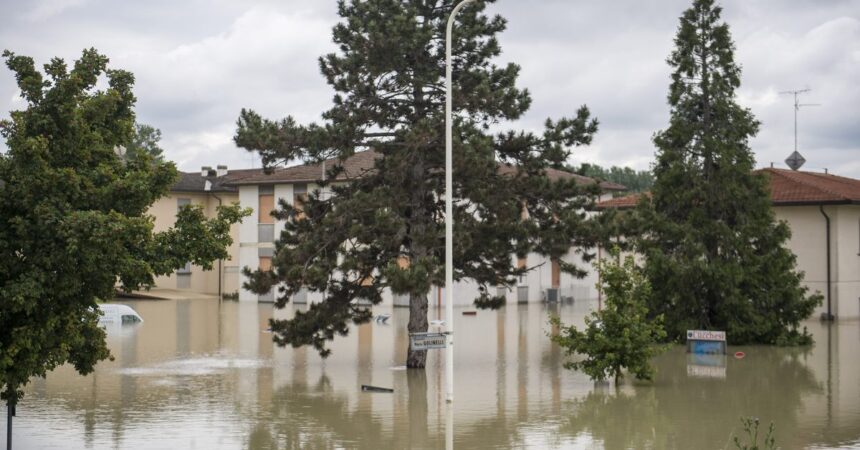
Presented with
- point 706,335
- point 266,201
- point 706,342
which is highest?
point 266,201

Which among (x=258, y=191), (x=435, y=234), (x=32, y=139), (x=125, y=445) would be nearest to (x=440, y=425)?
(x=125, y=445)

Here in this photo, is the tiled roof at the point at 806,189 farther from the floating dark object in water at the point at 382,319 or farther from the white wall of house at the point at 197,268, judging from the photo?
the white wall of house at the point at 197,268

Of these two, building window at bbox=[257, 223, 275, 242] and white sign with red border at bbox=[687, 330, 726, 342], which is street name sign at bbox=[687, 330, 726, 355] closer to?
white sign with red border at bbox=[687, 330, 726, 342]

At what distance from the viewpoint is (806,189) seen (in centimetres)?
5025

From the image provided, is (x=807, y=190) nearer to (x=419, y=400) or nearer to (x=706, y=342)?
(x=706, y=342)

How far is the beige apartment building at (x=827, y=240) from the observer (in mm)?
48875

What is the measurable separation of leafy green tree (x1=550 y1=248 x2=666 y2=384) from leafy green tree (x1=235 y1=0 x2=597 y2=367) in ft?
9.51

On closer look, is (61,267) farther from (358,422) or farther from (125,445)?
(358,422)

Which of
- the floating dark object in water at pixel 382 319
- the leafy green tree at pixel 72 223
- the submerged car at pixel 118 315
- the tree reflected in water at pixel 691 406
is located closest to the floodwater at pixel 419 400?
the tree reflected in water at pixel 691 406

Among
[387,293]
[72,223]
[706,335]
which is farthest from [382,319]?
[72,223]

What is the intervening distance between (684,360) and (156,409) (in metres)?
16.3

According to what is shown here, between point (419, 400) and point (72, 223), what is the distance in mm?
10765

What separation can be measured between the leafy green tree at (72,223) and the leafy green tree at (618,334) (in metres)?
10.9

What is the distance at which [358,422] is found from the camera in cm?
1998
